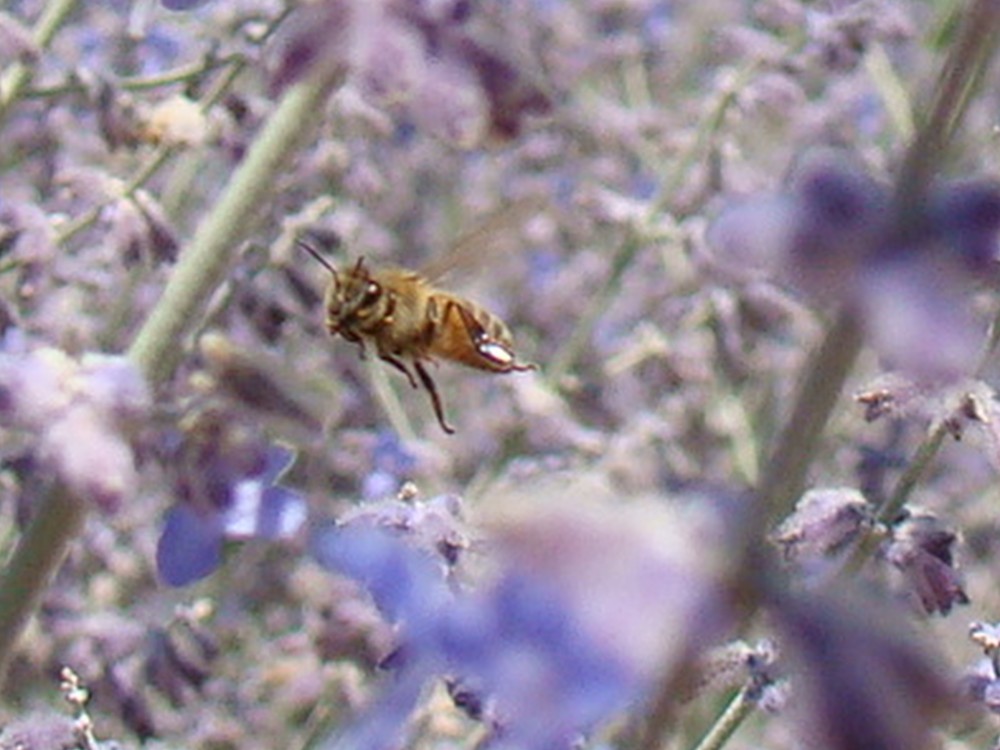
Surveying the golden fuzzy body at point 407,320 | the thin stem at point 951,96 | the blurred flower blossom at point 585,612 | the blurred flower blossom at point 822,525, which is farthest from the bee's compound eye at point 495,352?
the thin stem at point 951,96

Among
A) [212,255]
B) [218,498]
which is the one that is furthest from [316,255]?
[218,498]

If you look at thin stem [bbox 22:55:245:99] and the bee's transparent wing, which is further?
thin stem [bbox 22:55:245:99]

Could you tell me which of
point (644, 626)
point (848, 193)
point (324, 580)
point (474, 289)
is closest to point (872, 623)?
point (644, 626)

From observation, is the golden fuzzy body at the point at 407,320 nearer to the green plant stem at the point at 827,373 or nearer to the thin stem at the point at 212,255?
the thin stem at the point at 212,255

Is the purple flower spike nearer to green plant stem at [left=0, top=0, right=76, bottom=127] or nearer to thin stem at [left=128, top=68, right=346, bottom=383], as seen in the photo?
thin stem at [left=128, top=68, right=346, bottom=383]

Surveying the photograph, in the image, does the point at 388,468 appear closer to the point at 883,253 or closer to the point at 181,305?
the point at 181,305

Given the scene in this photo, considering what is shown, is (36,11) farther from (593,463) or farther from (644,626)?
(644,626)

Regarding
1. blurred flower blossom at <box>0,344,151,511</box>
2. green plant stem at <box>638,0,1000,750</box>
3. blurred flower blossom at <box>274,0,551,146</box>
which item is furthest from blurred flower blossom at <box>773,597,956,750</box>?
blurred flower blossom at <box>0,344,151,511</box>

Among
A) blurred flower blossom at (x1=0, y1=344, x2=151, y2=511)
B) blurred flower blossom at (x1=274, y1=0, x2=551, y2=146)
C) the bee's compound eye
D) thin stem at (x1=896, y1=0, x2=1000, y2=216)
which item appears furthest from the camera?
the bee's compound eye
